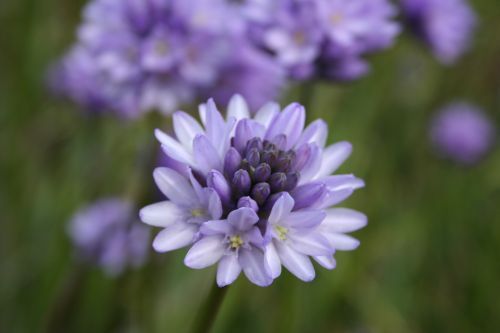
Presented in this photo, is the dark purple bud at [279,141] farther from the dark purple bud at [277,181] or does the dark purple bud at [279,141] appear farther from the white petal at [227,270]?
the white petal at [227,270]

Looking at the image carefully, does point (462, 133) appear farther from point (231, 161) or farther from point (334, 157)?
point (231, 161)

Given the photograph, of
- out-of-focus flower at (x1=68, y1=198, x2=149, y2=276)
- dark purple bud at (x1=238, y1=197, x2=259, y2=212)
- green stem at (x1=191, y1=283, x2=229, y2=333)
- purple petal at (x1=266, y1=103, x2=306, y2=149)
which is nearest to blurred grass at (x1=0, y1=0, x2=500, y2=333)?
out-of-focus flower at (x1=68, y1=198, x2=149, y2=276)

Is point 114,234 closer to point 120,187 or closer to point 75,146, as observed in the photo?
point 120,187

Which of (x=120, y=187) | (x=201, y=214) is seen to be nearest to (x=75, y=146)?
(x=120, y=187)

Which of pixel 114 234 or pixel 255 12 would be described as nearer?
pixel 255 12

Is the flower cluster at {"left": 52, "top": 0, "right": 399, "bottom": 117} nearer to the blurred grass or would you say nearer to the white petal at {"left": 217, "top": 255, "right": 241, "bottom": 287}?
the blurred grass

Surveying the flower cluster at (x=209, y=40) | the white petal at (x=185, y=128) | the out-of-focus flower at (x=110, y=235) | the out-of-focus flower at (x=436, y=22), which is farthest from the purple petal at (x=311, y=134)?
the out-of-focus flower at (x=436, y=22)
